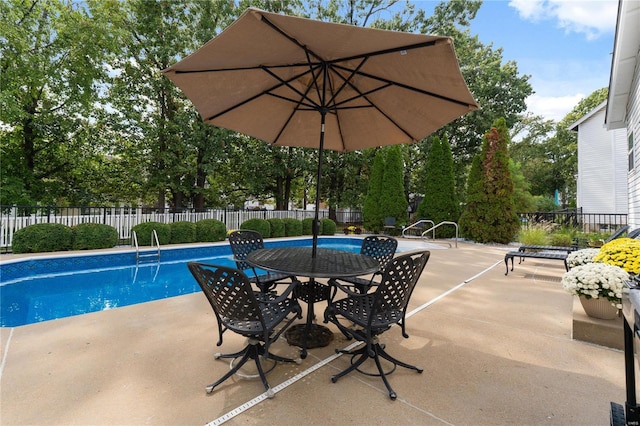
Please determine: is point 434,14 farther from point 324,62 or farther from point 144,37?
point 324,62

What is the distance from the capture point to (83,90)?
11297 millimetres

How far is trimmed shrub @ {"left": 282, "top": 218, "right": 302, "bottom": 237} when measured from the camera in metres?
11.8

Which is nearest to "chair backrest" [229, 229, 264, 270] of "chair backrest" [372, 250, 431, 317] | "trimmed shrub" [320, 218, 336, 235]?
"chair backrest" [372, 250, 431, 317]

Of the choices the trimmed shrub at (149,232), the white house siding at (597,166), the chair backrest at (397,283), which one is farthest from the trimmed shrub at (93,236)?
the white house siding at (597,166)

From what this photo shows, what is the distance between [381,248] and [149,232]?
7547 millimetres

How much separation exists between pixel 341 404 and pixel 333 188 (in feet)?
50.9

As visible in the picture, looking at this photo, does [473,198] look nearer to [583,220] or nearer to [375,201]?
[375,201]

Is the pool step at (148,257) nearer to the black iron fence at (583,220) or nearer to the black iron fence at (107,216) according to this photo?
the black iron fence at (107,216)

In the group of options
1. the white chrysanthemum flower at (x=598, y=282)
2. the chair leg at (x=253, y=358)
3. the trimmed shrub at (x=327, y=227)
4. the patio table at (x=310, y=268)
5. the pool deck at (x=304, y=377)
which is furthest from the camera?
the trimmed shrub at (x=327, y=227)

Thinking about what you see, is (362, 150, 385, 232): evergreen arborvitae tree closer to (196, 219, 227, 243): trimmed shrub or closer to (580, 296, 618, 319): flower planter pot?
(196, 219, 227, 243): trimmed shrub

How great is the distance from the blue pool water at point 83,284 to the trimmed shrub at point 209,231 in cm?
122

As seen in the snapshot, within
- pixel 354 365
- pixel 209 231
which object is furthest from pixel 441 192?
pixel 354 365

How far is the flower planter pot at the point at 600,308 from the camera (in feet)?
8.61

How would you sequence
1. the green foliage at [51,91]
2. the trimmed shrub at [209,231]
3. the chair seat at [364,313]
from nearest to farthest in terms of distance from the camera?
the chair seat at [364,313] < the trimmed shrub at [209,231] < the green foliage at [51,91]
